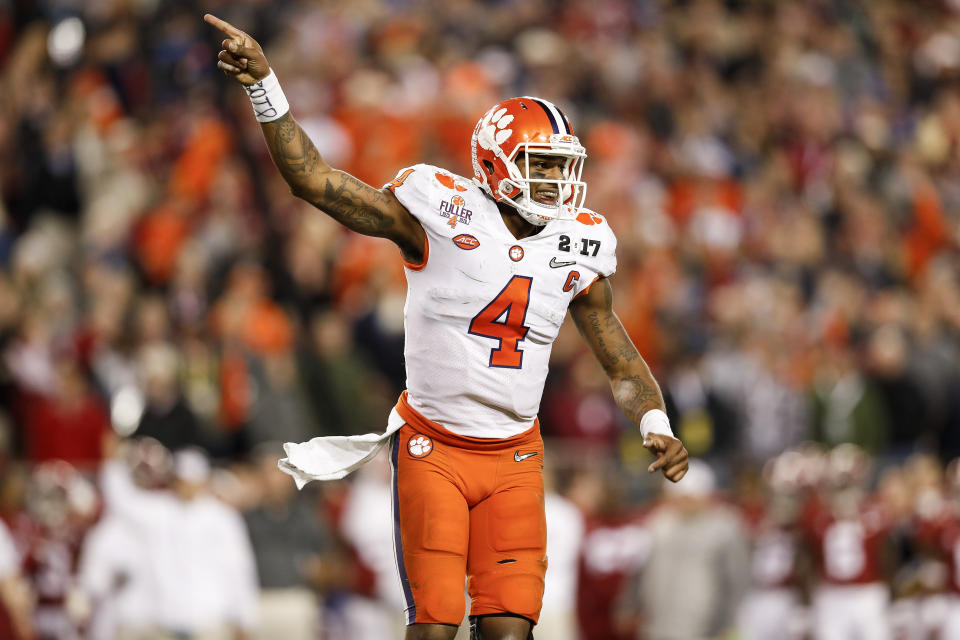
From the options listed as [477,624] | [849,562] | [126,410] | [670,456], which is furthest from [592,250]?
[849,562]

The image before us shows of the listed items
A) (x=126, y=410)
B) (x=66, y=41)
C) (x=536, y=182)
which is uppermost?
(x=66, y=41)

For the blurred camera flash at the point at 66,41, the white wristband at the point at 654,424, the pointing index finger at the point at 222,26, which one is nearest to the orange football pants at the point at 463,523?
the white wristband at the point at 654,424

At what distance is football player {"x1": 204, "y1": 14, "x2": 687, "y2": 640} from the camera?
5.71m

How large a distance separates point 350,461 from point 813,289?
10.6 meters

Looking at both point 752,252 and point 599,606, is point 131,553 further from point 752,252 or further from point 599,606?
point 752,252

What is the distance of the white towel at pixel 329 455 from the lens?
5906mm

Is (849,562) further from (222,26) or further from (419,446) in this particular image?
(222,26)

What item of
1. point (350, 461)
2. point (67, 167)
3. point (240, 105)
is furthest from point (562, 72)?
point (350, 461)

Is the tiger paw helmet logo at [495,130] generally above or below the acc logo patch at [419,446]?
above

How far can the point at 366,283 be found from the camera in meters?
13.6

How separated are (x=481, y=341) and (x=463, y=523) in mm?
667

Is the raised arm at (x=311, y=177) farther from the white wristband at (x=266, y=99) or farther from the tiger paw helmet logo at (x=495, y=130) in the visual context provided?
the tiger paw helmet logo at (x=495, y=130)

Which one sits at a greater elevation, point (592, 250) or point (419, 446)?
point (592, 250)

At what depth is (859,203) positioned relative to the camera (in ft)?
55.0
